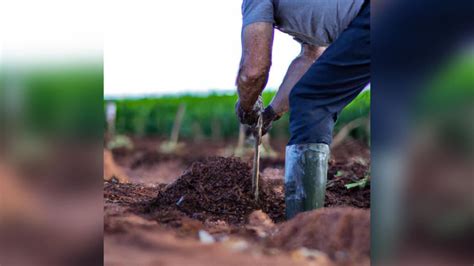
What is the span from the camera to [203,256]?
1604 millimetres

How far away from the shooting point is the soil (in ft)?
5.34

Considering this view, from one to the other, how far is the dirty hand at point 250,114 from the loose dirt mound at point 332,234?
2.77 ft

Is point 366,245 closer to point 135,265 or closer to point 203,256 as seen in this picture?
point 203,256

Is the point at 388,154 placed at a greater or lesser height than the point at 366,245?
greater

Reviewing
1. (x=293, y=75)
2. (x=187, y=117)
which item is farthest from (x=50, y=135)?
(x=187, y=117)

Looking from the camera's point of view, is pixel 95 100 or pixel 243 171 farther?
pixel 243 171

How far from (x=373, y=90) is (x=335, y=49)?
0.65m

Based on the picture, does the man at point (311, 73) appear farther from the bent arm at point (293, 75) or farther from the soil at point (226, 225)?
the bent arm at point (293, 75)

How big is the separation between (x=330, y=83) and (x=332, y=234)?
25.0 inches

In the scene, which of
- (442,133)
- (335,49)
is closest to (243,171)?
(335,49)

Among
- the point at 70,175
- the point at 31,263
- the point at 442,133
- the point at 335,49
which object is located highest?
A: the point at 335,49

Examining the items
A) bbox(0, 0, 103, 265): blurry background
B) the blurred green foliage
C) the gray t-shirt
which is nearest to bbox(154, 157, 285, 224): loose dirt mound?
the gray t-shirt

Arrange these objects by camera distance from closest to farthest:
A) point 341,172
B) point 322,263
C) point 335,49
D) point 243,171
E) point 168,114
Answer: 1. point 322,263
2. point 335,49
3. point 243,171
4. point 341,172
5. point 168,114

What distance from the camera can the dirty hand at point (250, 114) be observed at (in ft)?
8.98
